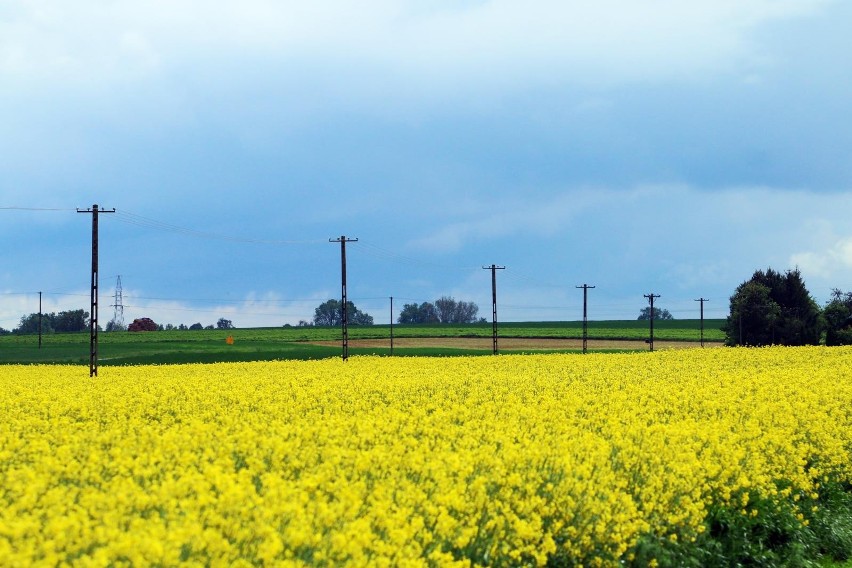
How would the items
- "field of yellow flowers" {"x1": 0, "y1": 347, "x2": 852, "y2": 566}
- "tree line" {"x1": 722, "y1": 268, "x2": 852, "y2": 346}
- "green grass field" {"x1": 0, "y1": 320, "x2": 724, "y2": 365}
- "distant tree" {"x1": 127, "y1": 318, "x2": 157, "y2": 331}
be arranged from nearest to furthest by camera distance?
1. "field of yellow flowers" {"x1": 0, "y1": 347, "x2": 852, "y2": 566}
2. "green grass field" {"x1": 0, "y1": 320, "x2": 724, "y2": 365}
3. "tree line" {"x1": 722, "y1": 268, "x2": 852, "y2": 346}
4. "distant tree" {"x1": 127, "y1": 318, "x2": 157, "y2": 331}

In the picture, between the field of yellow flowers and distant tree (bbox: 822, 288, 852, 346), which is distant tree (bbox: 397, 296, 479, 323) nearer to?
distant tree (bbox: 822, 288, 852, 346)

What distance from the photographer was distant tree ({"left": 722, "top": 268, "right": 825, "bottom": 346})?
8144 centimetres

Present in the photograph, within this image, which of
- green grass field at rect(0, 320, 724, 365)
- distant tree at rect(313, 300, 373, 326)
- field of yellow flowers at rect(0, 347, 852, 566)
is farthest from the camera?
distant tree at rect(313, 300, 373, 326)

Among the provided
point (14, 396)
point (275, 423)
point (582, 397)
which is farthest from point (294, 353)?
point (275, 423)

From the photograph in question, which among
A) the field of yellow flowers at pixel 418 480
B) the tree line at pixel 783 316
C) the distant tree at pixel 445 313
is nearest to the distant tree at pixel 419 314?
the distant tree at pixel 445 313

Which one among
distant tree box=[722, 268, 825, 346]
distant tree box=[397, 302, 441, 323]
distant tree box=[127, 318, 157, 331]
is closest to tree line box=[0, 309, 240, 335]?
distant tree box=[127, 318, 157, 331]

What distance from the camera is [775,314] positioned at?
269 ft

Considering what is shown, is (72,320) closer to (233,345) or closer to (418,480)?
(233,345)

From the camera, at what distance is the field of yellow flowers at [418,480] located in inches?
247

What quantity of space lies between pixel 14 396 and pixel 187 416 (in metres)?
7.49

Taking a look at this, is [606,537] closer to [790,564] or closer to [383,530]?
[383,530]

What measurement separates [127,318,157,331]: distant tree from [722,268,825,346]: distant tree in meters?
104

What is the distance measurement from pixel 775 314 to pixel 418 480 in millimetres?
81321

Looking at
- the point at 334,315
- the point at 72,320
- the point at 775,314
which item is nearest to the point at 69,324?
the point at 72,320
